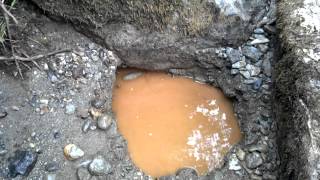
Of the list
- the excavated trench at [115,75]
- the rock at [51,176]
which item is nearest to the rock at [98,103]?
the excavated trench at [115,75]

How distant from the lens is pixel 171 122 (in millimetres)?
3041

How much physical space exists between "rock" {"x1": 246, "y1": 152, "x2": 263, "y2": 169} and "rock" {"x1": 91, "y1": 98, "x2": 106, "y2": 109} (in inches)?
38.6

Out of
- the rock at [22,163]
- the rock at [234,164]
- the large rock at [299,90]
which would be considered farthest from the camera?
the rock at [234,164]

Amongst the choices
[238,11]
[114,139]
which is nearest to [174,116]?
[114,139]

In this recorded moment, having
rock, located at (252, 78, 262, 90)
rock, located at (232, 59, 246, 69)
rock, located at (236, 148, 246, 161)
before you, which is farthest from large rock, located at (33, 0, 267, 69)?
rock, located at (236, 148, 246, 161)

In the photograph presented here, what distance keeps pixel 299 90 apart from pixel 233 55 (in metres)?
0.66

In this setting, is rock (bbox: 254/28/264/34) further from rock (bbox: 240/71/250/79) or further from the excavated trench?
rock (bbox: 240/71/250/79)

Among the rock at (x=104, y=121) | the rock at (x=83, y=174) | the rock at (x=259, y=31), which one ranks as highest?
the rock at (x=259, y=31)

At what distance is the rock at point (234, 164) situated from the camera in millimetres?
2796

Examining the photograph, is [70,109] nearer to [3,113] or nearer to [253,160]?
[3,113]

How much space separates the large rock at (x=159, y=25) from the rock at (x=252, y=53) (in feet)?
0.24

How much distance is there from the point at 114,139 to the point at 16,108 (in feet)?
2.12

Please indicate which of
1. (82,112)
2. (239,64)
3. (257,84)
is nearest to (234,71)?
(239,64)

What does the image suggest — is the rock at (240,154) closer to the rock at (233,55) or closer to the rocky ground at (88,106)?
the rocky ground at (88,106)
